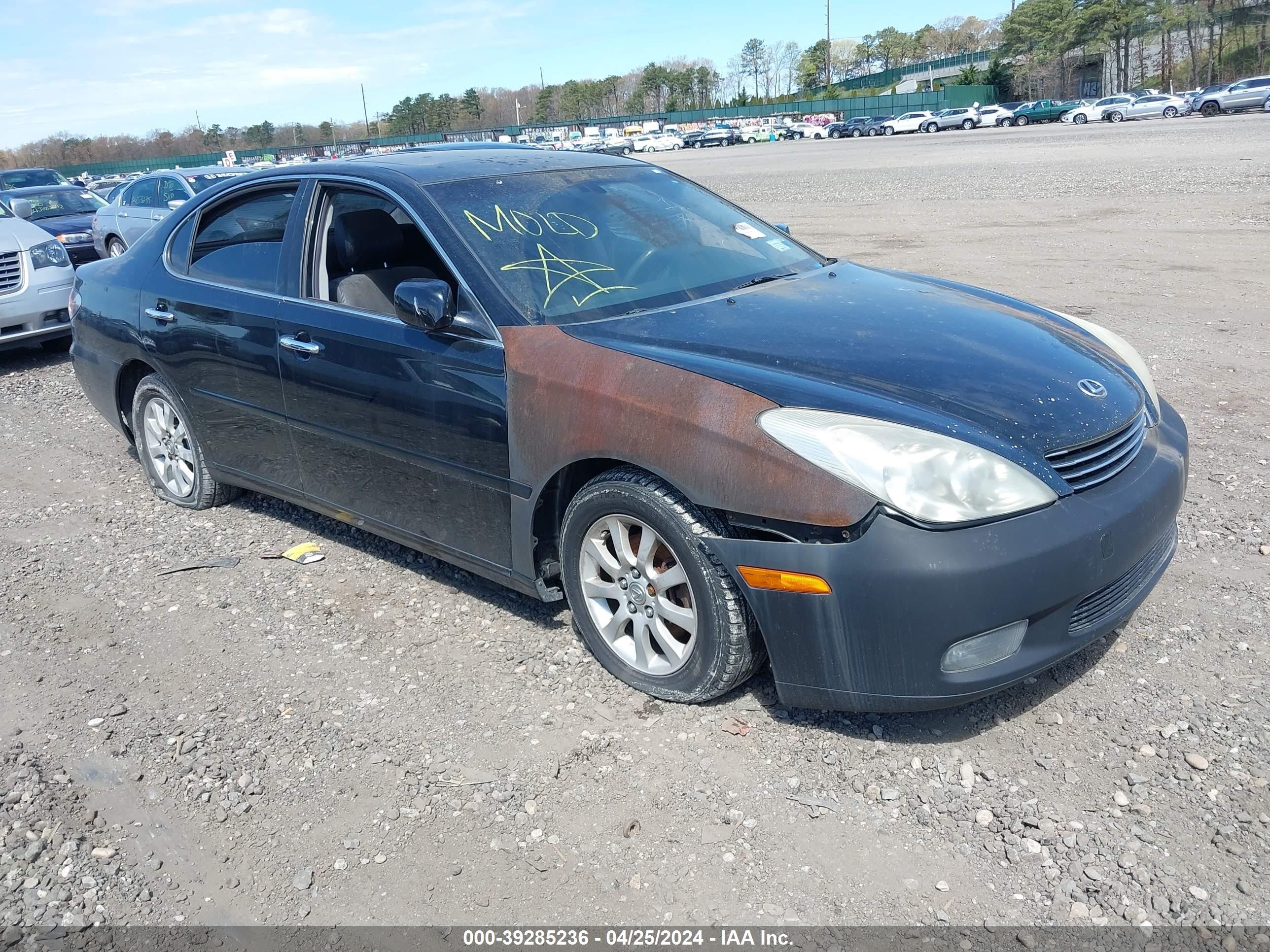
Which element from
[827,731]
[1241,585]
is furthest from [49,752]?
[1241,585]

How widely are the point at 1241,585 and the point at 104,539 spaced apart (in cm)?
525

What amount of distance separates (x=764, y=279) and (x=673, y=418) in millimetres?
1310

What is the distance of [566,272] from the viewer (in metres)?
3.86

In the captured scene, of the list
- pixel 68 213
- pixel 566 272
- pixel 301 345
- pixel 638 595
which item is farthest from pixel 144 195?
pixel 638 595

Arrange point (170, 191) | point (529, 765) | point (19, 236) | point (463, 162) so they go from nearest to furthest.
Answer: point (529, 765) < point (463, 162) < point (19, 236) < point (170, 191)

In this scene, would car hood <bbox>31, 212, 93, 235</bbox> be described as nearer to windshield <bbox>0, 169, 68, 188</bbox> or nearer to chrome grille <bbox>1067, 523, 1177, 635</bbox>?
windshield <bbox>0, 169, 68, 188</bbox>

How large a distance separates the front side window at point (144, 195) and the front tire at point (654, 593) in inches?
523

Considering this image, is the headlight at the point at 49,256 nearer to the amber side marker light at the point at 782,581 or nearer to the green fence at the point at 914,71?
the amber side marker light at the point at 782,581

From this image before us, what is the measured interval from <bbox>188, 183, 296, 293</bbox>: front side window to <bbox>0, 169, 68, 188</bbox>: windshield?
17.0 metres

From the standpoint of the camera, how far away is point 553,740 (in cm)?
334

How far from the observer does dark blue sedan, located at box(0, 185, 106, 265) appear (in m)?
14.7

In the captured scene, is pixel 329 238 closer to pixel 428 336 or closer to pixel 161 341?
pixel 428 336

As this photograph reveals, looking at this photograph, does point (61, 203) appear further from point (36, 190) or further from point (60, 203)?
point (36, 190)

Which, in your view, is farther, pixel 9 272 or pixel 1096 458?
pixel 9 272
